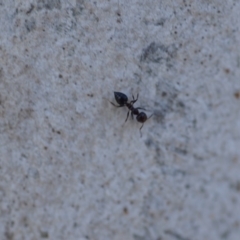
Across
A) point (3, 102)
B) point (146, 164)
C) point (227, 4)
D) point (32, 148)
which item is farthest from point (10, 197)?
point (227, 4)

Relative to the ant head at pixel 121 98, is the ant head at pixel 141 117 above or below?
below

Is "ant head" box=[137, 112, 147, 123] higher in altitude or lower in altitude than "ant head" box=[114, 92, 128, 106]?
lower

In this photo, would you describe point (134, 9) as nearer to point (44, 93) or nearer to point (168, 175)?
point (44, 93)

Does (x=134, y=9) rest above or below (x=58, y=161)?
above
